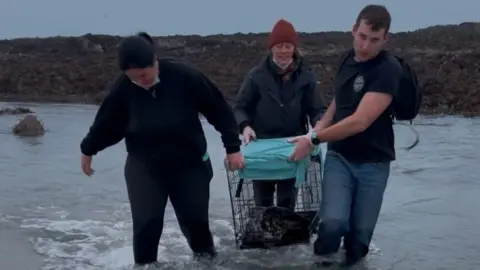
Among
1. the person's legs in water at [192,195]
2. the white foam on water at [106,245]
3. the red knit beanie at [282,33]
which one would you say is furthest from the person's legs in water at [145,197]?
the red knit beanie at [282,33]

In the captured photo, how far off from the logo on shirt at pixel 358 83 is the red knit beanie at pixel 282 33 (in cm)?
111

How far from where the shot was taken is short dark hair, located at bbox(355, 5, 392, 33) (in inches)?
231

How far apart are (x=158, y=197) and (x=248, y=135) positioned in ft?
3.49

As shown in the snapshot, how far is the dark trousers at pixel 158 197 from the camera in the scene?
6332mm

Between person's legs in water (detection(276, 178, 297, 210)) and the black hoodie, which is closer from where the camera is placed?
the black hoodie

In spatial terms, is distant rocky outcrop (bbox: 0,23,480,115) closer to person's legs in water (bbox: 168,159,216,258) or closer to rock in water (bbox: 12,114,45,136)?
rock in water (bbox: 12,114,45,136)

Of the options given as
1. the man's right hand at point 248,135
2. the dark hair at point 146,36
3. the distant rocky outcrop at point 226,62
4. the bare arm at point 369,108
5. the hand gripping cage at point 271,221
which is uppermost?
the dark hair at point 146,36

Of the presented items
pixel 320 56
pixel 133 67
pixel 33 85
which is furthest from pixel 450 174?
pixel 320 56

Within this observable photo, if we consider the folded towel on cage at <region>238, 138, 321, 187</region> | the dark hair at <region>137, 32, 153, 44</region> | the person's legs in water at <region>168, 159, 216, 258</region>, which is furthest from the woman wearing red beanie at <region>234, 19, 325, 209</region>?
the dark hair at <region>137, 32, 153, 44</region>

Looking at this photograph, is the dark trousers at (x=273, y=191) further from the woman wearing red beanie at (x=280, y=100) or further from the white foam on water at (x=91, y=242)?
the white foam on water at (x=91, y=242)

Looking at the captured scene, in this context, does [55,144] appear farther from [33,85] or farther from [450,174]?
[33,85]

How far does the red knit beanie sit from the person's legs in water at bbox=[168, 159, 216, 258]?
4.22ft

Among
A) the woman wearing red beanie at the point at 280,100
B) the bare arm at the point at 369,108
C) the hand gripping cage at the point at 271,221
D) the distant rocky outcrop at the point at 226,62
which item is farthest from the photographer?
the distant rocky outcrop at the point at 226,62

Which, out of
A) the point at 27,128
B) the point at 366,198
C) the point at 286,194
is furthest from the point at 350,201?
the point at 27,128
